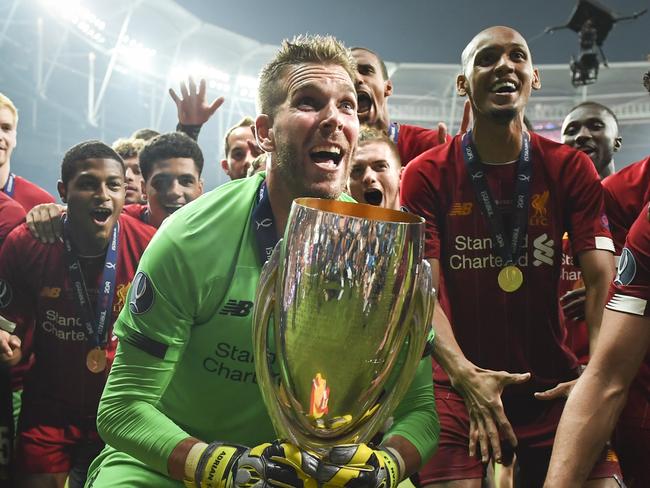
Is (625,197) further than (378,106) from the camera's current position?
No

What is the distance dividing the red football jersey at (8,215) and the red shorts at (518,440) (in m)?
2.15

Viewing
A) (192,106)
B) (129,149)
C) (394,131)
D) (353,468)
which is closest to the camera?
(353,468)

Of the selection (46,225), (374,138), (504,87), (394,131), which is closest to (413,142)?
(394,131)

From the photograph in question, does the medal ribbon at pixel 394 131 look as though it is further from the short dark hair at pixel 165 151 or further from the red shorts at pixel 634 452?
the red shorts at pixel 634 452

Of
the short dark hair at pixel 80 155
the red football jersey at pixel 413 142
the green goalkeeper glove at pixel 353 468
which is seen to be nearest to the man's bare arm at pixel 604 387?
the green goalkeeper glove at pixel 353 468

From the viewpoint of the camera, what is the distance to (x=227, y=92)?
20.1 meters

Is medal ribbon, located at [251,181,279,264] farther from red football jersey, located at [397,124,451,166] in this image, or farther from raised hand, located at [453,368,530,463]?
red football jersey, located at [397,124,451,166]

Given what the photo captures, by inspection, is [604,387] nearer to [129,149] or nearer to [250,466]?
[250,466]

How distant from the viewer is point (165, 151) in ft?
11.7

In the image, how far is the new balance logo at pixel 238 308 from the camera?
1.60 m

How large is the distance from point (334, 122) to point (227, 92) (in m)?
19.2

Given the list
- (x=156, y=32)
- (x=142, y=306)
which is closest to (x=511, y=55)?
(x=142, y=306)

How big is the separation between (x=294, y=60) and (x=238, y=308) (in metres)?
0.64

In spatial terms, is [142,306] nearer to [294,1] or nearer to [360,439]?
[360,439]
